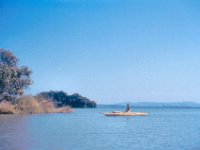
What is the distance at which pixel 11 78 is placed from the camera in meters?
69.4

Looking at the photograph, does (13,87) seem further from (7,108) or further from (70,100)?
(70,100)

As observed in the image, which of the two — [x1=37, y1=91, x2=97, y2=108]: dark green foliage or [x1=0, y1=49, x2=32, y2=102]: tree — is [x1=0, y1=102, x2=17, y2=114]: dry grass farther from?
[x1=37, y1=91, x2=97, y2=108]: dark green foliage

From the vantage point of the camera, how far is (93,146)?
26109mm

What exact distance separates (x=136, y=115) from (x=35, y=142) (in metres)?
50.7

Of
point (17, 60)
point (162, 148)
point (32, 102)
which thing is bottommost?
point (162, 148)

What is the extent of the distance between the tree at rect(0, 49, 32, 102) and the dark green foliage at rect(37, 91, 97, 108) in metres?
61.1

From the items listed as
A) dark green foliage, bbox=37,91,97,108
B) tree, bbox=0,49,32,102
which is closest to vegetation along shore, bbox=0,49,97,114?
tree, bbox=0,49,32,102

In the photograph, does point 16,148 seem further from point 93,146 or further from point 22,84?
point 22,84

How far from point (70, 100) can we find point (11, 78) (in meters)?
80.9

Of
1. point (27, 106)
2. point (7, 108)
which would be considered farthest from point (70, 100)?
point (7, 108)

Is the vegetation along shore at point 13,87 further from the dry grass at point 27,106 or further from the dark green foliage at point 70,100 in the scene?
the dark green foliage at point 70,100

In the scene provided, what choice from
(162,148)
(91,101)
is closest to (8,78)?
(162,148)

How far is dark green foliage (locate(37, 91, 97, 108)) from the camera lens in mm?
141875

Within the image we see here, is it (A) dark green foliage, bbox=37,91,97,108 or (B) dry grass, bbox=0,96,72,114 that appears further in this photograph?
(A) dark green foliage, bbox=37,91,97,108
